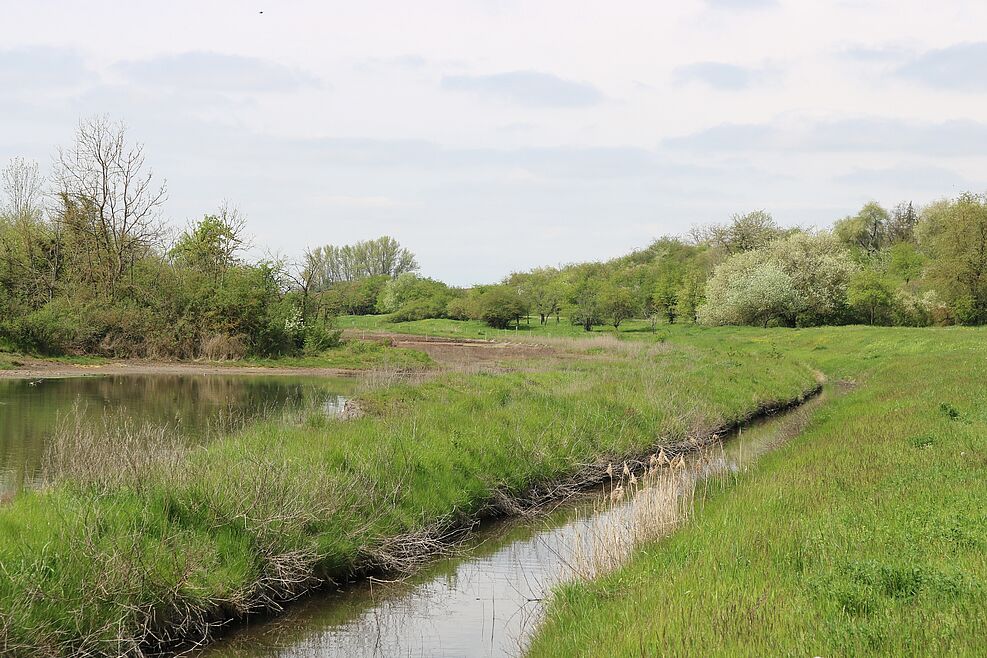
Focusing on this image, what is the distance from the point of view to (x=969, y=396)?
73.1 ft

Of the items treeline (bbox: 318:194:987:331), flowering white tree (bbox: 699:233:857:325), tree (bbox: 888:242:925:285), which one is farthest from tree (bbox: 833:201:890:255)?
flowering white tree (bbox: 699:233:857:325)

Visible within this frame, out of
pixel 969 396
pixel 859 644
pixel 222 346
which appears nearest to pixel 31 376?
pixel 222 346

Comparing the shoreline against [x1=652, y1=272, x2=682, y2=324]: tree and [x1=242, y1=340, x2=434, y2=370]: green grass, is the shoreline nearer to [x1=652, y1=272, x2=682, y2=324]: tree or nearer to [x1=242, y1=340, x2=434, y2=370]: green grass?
[x1=242, y1=340, x2=434, y2=370]: green grass

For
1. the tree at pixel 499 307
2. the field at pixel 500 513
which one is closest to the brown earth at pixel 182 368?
the field at pixel 500 513

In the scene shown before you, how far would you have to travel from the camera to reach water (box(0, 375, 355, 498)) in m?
18.5

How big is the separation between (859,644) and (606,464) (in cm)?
1323

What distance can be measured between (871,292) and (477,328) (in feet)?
139

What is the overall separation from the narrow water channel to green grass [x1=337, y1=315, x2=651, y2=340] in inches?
2664

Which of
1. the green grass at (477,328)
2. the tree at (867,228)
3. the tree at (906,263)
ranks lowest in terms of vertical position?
the green grass at (477,328)

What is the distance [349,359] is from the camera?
51.8 metres

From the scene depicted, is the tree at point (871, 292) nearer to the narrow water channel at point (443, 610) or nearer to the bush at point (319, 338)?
the bush at point (319, 338)

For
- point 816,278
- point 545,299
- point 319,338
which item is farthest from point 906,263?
point 319,338

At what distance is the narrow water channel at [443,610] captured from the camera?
9.95 metres

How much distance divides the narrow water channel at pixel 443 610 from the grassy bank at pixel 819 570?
111 cm
